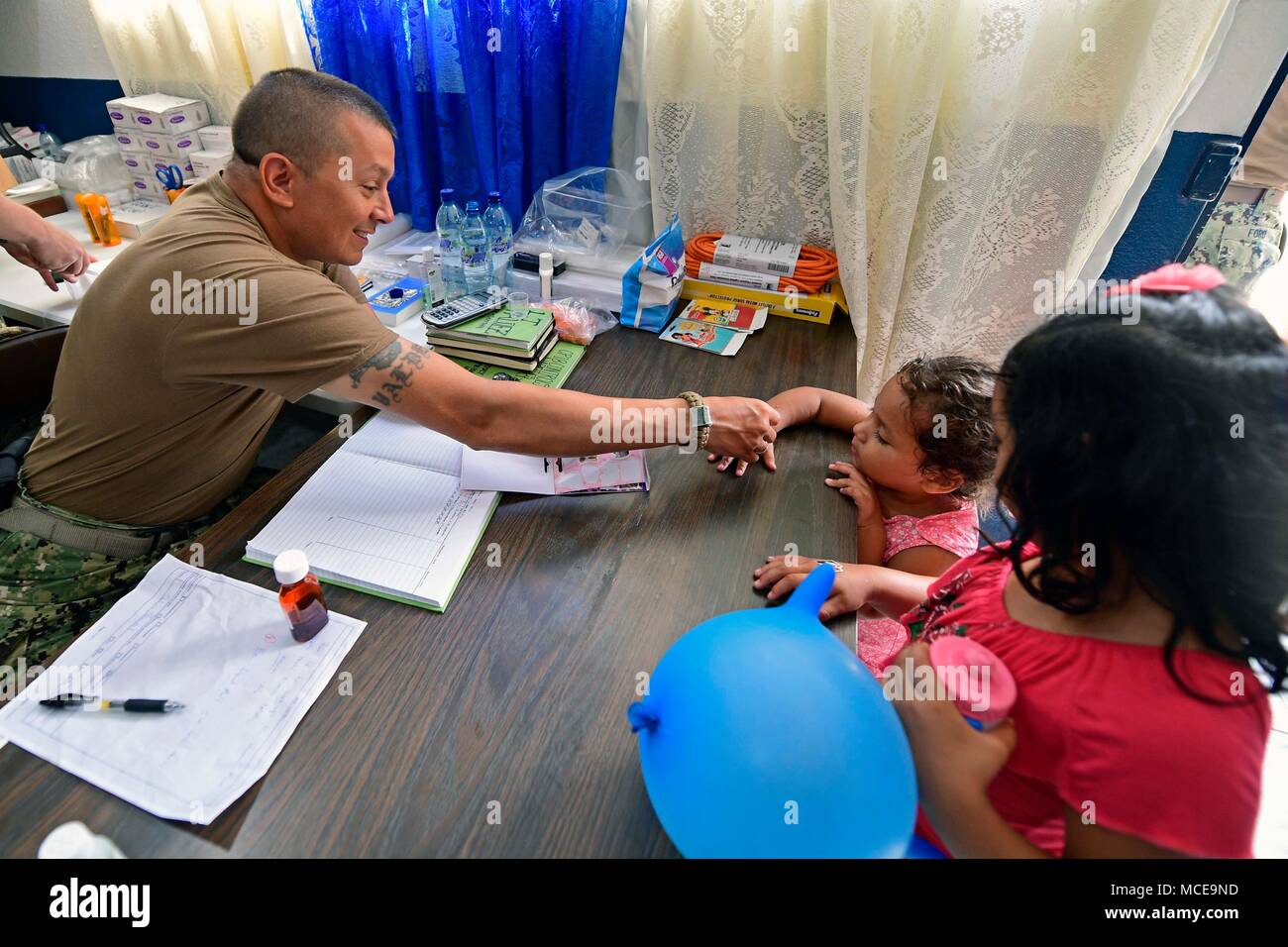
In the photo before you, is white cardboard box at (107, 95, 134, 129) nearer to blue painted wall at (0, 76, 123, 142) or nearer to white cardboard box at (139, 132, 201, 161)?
white cardboard box at (139, 132, 201, 161)

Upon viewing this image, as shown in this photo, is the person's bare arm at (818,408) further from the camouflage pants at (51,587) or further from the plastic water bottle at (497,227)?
the camouflage pants at (51,587)

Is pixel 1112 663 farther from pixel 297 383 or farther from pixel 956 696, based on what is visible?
pixel 297 383

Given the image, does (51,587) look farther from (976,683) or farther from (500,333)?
(976,683)

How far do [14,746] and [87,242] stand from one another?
173 centimetres

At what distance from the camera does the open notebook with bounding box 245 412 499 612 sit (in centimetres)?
83

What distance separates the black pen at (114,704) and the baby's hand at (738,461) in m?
0.81

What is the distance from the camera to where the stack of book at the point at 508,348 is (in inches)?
49.9

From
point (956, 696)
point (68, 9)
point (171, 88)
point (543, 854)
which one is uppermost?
point (68, 9)

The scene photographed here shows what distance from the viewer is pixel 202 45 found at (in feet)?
6.19

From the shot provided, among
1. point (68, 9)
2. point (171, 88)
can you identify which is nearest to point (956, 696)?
point (171, 88)

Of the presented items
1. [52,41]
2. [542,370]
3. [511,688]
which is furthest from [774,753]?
[52,41]

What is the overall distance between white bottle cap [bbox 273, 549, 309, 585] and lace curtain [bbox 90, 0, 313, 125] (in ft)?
5.80

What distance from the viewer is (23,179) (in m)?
2.01

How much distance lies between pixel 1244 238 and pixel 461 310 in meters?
1.82
